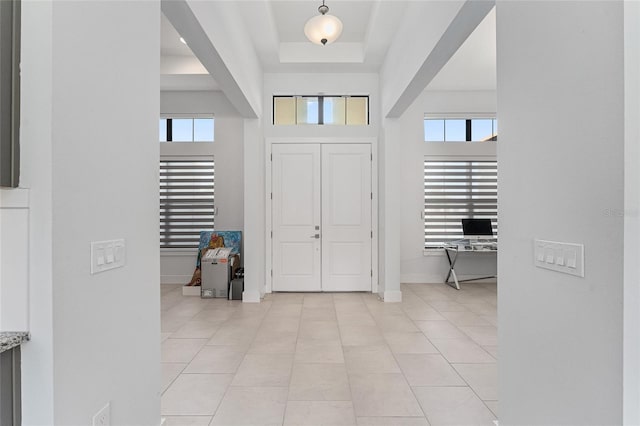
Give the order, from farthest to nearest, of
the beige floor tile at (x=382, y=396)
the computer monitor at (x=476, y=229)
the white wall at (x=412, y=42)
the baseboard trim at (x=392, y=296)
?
the computer monitor at (x=476, y=229), the baseboard trim at (x=392, y=296), the white wall at (x=412, y=42), the beige floor tile at (x=382, y=396)

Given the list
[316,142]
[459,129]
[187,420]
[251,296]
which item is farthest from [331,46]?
[187,420]

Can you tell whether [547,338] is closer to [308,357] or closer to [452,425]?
[452,425]

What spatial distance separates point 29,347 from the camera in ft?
3.50

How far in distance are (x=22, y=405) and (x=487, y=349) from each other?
3.17m

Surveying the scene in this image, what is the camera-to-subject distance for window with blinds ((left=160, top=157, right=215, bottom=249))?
5.67 m

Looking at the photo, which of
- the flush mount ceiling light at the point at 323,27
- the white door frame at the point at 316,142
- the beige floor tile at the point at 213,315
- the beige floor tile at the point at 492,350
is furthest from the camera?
the white door frame at the point at 316,142

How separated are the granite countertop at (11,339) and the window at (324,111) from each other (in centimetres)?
448

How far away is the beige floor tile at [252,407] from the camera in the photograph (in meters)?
1.92

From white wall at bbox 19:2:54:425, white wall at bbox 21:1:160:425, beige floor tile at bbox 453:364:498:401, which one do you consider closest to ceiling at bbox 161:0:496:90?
white wall at bbox 21:1:160:425

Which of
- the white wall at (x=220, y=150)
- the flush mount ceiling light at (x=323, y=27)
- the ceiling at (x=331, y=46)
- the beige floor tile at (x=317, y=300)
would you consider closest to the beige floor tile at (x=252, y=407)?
the beige floor tile at (x=317, y=300)

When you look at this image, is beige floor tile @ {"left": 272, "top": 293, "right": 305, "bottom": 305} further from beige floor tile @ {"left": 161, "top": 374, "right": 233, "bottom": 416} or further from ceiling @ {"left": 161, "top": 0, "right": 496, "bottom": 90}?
ceiling @ {"left": 161, "top": 0, "right": 496, "bottom": 90}

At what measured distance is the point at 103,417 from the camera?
131cm

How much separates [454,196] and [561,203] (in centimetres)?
485

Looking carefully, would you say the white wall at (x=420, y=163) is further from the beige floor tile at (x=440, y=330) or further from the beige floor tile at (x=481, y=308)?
the beige floor tile at (x=440, y=330)
